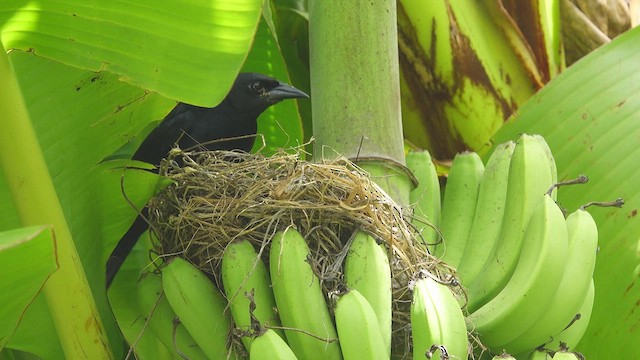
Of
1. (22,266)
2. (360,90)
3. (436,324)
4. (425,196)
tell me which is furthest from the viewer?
(425,196)

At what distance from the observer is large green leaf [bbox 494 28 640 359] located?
79.6 inches

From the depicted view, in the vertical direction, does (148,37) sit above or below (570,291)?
above

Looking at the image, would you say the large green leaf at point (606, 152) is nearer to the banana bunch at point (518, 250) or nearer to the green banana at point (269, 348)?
the banana bunch at point (518, 250)

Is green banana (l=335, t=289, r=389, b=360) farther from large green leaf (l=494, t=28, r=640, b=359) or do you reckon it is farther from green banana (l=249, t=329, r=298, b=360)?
large green leaf (l=494, t=28, r=640, b=359)

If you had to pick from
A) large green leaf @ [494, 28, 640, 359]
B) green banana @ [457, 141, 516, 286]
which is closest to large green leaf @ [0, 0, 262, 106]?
green banana @ [457, 141, 516, 286]

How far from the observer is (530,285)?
160 centimetres

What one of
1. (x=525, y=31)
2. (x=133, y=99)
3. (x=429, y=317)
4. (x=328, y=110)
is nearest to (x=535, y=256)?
(x=429, y=317)

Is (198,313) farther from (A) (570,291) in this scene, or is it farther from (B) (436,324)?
(A) (570,291)

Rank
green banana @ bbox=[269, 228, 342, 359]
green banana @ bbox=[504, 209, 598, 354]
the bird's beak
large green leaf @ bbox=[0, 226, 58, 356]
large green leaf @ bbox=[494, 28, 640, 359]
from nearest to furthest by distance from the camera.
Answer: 1. large green leaf @ bbox=[0, 226, 58, 356]
2. green banana @ bbox=[269, 228, 342, 359]
3. green banana @ bbox=[504, 209, 598, 354]
4. large green leaf @ bbox=[494, 28, 640, 359]
5. the bird's beak

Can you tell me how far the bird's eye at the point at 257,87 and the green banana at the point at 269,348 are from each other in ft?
3.33

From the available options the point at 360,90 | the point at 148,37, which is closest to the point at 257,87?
the point at 360,90

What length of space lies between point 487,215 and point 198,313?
553 mm

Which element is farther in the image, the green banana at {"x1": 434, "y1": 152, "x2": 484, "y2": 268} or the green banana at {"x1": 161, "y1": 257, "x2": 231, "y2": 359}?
the green banana at {"x1": 434, "y1": 152, "x2": 484, "y2": 268}

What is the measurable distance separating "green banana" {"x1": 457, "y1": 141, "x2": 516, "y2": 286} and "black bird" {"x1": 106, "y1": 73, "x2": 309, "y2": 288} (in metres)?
0.51
